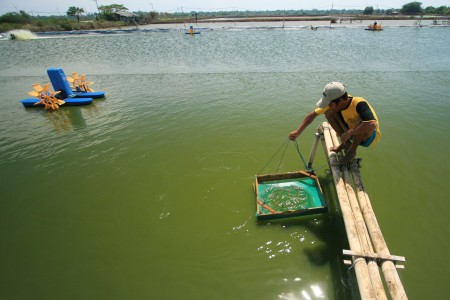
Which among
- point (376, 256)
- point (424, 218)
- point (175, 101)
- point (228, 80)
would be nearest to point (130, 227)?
point (376, 256)

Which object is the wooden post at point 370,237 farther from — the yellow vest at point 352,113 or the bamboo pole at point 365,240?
the yellow vest at point 352,113

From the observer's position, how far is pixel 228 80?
1570 centimetres

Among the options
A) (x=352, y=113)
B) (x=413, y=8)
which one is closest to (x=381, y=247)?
(x=352, y=113)

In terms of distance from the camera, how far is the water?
4179 mm

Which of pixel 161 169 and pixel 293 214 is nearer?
pixel 293 214

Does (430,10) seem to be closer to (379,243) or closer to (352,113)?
(352,113)

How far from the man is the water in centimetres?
175

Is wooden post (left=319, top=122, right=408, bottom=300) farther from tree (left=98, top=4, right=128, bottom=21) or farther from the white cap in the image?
tree (left=98, top=4, right=128, bottom=21)

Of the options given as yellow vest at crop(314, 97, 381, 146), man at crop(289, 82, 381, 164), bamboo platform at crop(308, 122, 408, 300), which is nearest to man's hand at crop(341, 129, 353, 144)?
man at crop(289, 82, 381, 164)

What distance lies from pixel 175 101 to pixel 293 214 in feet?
30.5

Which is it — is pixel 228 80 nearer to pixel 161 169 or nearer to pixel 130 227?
pixel 161 169

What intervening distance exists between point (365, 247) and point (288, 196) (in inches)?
88.5

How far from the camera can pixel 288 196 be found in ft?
18.1

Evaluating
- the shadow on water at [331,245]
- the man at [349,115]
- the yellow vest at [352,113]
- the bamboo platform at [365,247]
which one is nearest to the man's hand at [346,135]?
the man at [349,115]
